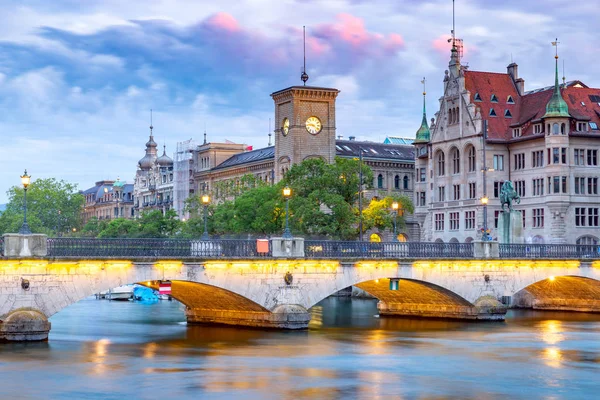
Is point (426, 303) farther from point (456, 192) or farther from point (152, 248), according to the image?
point (456, 192)

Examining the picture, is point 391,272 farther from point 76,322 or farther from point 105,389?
point 105,389

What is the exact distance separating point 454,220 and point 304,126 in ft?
97.3

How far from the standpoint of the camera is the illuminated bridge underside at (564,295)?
80562 mm

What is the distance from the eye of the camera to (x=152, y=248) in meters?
57.2

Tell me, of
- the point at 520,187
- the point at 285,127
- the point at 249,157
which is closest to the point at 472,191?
the point at 520,187

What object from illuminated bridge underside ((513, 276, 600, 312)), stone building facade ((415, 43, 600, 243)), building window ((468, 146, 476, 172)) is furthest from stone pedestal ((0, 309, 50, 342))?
building window ((468, 146, 476, 172))

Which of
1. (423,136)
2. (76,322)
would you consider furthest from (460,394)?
(423,136)

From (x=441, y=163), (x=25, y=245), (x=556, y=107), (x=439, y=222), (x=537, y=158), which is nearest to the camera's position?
(x=25, y=245)

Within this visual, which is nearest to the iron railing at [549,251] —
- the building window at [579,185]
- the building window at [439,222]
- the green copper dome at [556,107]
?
the building window at [579,185]

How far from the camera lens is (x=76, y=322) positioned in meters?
72.6

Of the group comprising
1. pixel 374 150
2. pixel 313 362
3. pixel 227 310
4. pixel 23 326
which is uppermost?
pixel 374 150

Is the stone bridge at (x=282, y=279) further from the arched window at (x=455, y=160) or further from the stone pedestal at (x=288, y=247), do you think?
the arched window at (x=455, y=160)

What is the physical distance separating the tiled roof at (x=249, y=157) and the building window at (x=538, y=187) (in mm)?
46400

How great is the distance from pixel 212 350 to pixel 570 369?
1638 cm
